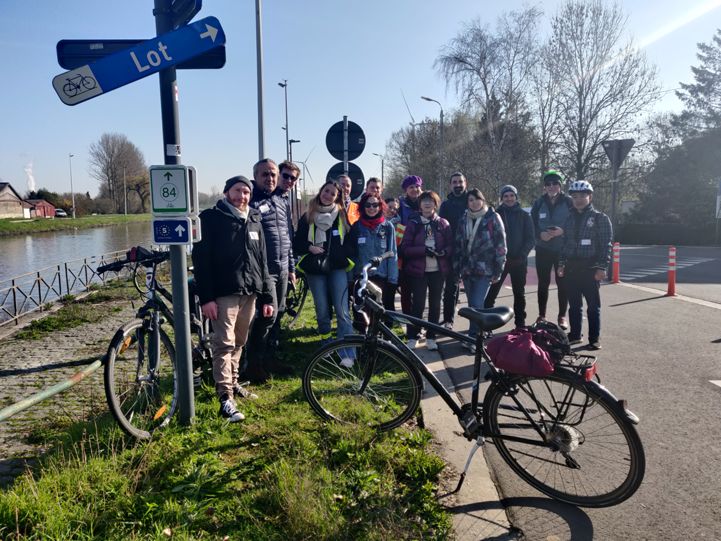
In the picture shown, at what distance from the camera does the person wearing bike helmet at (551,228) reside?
268 inches

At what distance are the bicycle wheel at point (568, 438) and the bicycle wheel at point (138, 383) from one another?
2.29m

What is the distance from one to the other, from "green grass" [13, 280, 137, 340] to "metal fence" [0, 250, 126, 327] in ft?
1.91

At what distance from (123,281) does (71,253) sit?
18.7 m

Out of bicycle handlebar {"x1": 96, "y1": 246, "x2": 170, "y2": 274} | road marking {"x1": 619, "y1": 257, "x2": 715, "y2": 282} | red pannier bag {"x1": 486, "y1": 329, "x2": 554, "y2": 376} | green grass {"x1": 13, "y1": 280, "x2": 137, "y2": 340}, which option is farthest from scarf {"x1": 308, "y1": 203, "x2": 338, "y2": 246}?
road marking {"x1": 619, "y1": 257, "x2": 715, "y2": 282}

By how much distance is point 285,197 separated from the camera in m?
5.41

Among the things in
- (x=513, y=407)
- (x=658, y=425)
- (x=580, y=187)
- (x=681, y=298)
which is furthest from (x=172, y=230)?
(x=681, y=298)

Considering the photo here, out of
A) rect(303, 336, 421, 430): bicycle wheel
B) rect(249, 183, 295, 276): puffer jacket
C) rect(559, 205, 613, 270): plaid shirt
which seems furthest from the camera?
rect(559, 205, 613, 270): plaid shirt

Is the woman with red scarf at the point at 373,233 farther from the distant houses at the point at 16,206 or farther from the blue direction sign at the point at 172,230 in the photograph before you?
the distant houses at the point at 16,206

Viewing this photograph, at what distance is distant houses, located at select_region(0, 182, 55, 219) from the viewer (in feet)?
240

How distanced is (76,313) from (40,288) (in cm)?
397

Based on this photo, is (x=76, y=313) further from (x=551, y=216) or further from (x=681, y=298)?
(x=681, y=298)

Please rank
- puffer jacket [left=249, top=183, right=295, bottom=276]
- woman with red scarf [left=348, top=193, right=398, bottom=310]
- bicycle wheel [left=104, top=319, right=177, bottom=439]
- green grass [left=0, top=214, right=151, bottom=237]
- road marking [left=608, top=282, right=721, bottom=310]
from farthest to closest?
green grass [left=0, top=214, right=151, bottom=237]
road marking [left=608, top=282, right=721, bottom=310]
woman with red scarf [left=348, top=193, right=398, bottom=310]
puffer jacket [left=249, top=183, right=295, bottom=276]
bicycle wheel [left=104, top=319, right=177, bottom=439]

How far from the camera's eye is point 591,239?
6160 millimetres

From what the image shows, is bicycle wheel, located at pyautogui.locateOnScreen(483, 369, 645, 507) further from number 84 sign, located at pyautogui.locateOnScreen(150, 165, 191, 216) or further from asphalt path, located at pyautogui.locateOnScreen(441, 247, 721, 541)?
number 84 sign, located at pyautogui.locateOnScreen(150, 165, 191, 216)
